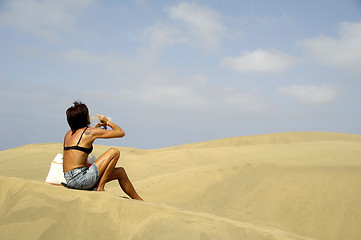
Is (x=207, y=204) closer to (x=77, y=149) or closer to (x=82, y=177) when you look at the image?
(x=82, y=177)

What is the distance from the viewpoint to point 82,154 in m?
4.16

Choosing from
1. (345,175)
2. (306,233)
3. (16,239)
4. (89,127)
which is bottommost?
(306,233)

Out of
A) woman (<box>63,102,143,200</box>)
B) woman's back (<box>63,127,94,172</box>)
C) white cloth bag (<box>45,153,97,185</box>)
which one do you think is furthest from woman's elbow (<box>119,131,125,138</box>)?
white cloth bag (<box>45,153,97,185</box>)

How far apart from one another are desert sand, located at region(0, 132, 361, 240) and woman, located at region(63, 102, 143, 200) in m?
0.28

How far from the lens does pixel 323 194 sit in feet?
21.7

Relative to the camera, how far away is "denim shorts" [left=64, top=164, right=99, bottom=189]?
4.11m

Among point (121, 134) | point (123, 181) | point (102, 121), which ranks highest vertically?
point (102, 121)

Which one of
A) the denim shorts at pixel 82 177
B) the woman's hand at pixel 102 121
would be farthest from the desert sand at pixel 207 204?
the woman's hand at pixel 102 121

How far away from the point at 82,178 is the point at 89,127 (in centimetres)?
67

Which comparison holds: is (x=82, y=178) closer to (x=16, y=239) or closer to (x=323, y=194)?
(x=16, y=239)

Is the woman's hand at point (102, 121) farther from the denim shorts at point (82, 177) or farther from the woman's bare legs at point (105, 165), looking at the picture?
the denim shorts at point (82, 177)

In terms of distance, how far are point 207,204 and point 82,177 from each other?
13.0ft

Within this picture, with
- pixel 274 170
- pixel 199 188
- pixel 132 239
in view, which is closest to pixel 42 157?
pixel 199 188

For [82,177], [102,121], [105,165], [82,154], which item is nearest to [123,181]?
[105,165]
